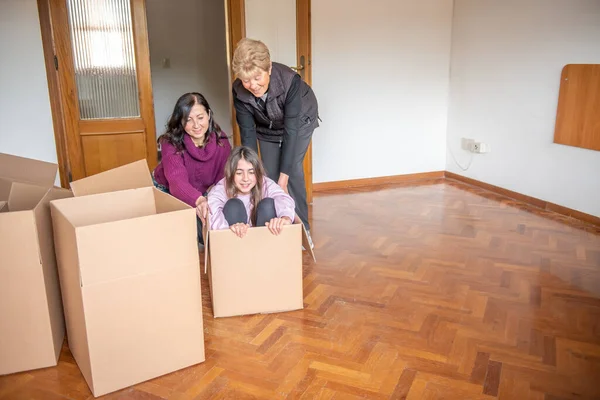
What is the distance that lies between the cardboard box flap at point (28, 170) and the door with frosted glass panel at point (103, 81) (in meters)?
1.50

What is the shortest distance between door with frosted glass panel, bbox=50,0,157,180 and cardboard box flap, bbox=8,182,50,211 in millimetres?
1831

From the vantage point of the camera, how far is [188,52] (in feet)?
22.8

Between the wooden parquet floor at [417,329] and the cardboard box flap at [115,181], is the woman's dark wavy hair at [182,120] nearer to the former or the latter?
the cardboard box flap at [115,181]

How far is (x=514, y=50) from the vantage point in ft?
14.4

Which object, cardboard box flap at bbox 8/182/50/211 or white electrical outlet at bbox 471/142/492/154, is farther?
white electrical outlet at bbox 471/142/492/154

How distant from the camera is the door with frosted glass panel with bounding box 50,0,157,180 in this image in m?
3.72

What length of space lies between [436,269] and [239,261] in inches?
49.6

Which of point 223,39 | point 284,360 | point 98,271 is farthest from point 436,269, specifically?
point 223,39

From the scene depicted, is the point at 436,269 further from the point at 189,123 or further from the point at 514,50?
the point at 514,50

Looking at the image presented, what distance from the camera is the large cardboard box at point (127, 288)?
1.77m

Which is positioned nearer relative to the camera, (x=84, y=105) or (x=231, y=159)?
(x=231, y=159)

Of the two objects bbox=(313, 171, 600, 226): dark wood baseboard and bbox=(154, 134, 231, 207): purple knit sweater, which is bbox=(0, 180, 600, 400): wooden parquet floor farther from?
bbox=(154, 134, 231, 207): purple knit sweater

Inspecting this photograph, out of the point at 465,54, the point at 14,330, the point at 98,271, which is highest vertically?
the point at 465,54

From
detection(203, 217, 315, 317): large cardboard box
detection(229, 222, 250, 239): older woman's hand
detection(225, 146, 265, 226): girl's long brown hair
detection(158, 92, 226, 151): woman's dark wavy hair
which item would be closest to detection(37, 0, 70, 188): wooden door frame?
detection(158, 92, 226, 151): woman's dark wavy hair
